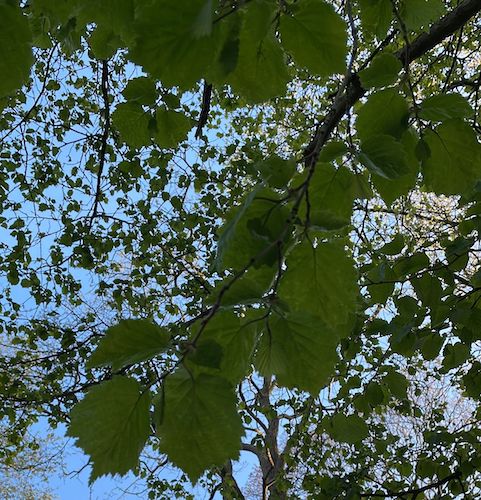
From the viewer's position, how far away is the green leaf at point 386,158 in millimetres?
676

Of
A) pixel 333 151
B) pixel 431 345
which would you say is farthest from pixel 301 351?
pixel 431 345

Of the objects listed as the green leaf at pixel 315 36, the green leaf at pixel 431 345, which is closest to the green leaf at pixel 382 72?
the green leaf at pixel 315 36

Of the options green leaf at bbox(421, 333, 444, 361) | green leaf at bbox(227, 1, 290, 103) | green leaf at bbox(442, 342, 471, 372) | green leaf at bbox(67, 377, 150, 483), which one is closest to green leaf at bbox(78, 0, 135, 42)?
green leaf at bbox(227, 1, 290, 103)

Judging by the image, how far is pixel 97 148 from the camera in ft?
15.1

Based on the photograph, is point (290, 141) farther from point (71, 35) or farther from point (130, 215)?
point (71, 35)

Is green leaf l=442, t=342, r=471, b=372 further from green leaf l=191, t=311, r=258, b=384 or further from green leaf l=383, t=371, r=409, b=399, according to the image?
green leaf l=191, t=311, r=258, b=384

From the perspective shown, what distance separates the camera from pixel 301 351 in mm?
609

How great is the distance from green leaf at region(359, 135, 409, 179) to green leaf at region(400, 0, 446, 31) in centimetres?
50

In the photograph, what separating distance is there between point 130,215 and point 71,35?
12.6 ft

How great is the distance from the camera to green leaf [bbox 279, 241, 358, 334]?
669 millimetres

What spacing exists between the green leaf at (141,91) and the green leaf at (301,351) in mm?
596

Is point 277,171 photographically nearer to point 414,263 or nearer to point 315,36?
point 315,36

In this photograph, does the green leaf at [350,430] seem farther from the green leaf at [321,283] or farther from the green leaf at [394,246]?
the green leaf at [321,283]

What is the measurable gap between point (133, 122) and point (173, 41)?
0.59 metres
